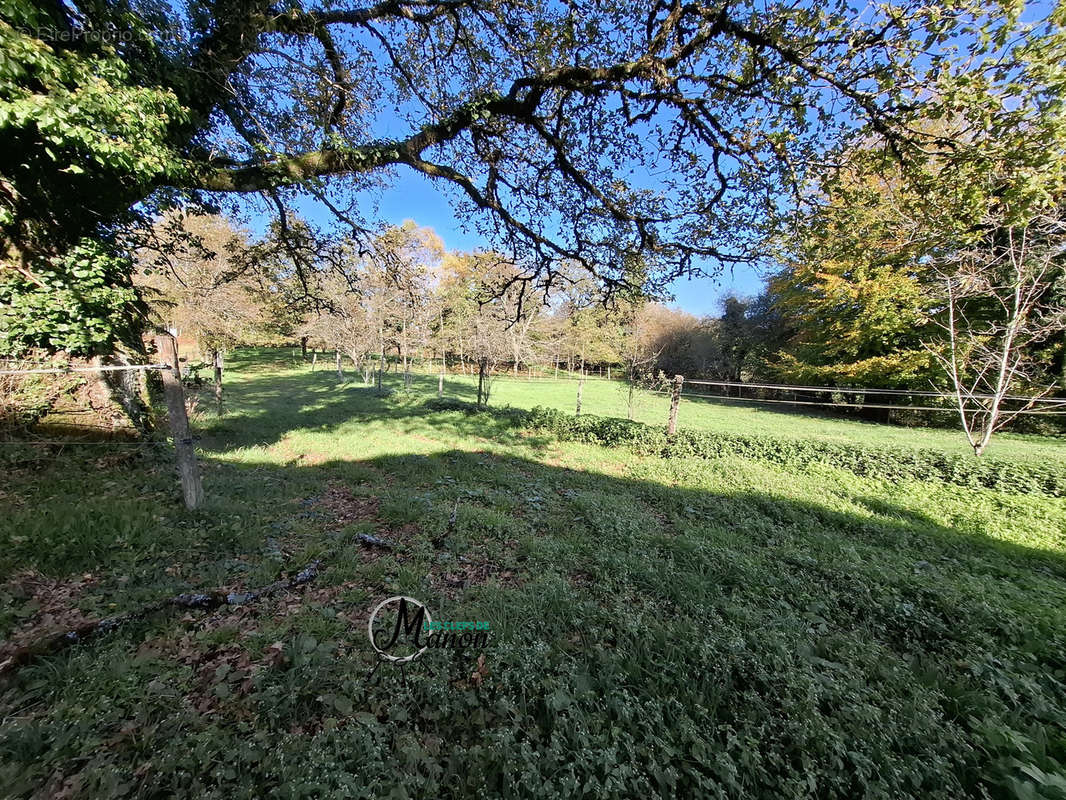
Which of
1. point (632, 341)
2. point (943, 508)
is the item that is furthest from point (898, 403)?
point (943, 508)

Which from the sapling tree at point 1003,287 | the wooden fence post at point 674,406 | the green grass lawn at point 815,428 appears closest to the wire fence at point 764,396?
the wooden fence post at point 674,406

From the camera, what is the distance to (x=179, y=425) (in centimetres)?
391

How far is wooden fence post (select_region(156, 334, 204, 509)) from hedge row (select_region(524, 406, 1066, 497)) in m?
7.60

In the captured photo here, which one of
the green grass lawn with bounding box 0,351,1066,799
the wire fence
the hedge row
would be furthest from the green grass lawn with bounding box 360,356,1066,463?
the green grass lawn with bounding box 0,351,1066,799

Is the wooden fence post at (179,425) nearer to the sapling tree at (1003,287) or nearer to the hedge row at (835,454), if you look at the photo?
the hedge row at (835,454)

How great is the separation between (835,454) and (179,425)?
1113cm

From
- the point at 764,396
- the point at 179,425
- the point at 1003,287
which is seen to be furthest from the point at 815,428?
the point at 179,425

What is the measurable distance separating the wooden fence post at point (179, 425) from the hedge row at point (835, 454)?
24.9 feet

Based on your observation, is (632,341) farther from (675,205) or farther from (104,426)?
(104,426)

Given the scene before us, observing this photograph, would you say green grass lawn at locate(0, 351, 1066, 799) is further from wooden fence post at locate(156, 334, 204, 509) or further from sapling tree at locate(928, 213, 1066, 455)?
sapling tree at locate(928, 213, 1066, 455)

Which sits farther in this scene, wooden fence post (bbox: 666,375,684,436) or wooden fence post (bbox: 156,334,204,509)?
wooden fence post (bbox: 666,375,684,436)

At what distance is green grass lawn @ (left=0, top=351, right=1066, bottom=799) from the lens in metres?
1.62

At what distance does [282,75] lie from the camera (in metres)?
5.30

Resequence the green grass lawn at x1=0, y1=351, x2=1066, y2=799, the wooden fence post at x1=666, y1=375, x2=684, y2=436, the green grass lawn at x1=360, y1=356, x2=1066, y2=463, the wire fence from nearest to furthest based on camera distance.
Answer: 1. the green grass lawn at x1=0, y1=351, x2=1066, y2=799
2. the wire fence
3. the wooden fence post at x1=666, y1=375, x2=684, y2=436
4. the green grass lawn at x1=360, y1=356, x2=1066, y2=463
